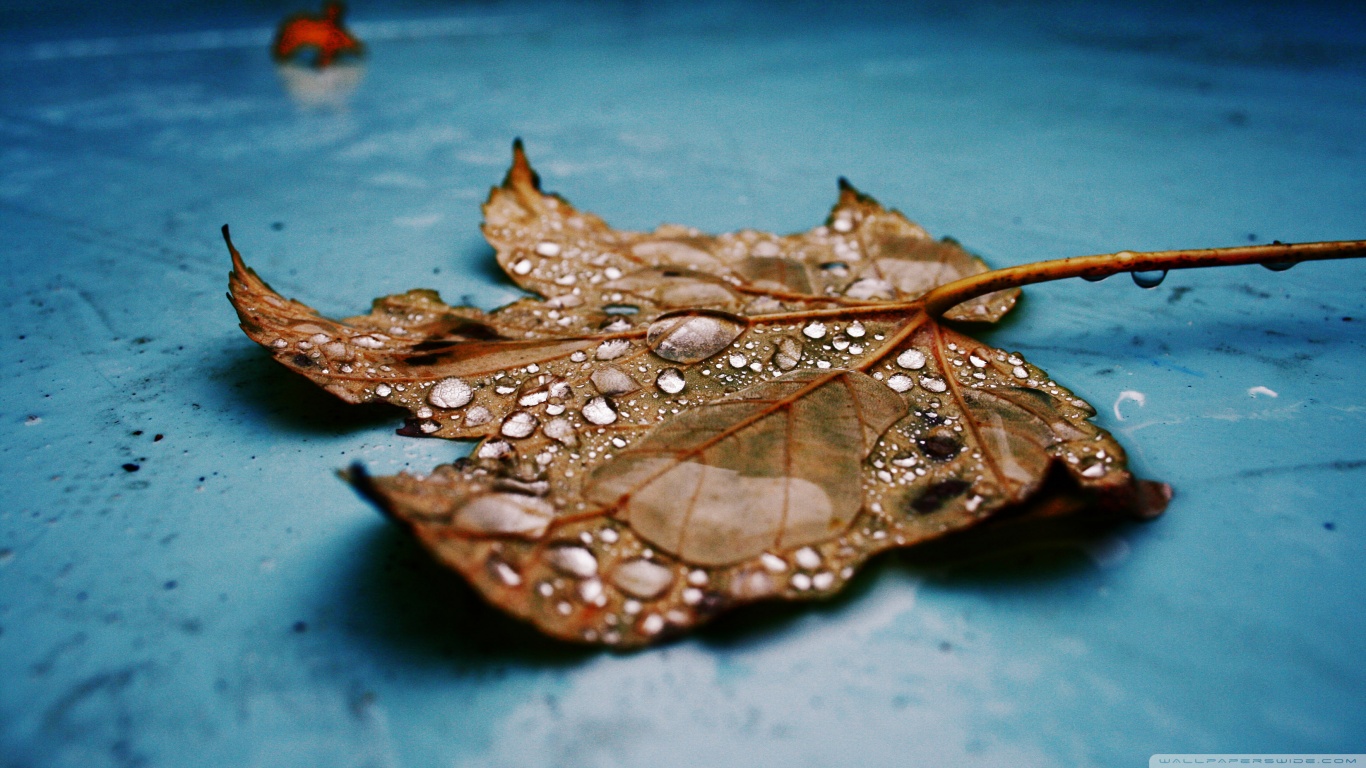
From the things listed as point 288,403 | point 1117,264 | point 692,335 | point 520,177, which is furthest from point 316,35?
point 1117,264

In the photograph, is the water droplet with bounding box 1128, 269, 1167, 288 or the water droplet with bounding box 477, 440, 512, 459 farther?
the water droplet with bounding box 1128, 269, 1167, 288

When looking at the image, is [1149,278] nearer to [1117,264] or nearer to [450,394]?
[1117,264]

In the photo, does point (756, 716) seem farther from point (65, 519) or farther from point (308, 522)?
point (65, 519)

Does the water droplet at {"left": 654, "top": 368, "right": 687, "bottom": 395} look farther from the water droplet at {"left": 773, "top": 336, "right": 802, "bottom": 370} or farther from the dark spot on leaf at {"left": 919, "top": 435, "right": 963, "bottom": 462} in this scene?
the dark spot on leaf at {"left": 919, "top": 435, "right": 963, "bottom": 462}

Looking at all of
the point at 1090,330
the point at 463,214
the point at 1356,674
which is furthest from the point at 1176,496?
the point at 463,214

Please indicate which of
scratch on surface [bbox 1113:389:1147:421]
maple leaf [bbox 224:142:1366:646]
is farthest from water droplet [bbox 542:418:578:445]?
scratch on surface [bbox 1113:389:1147:421]
